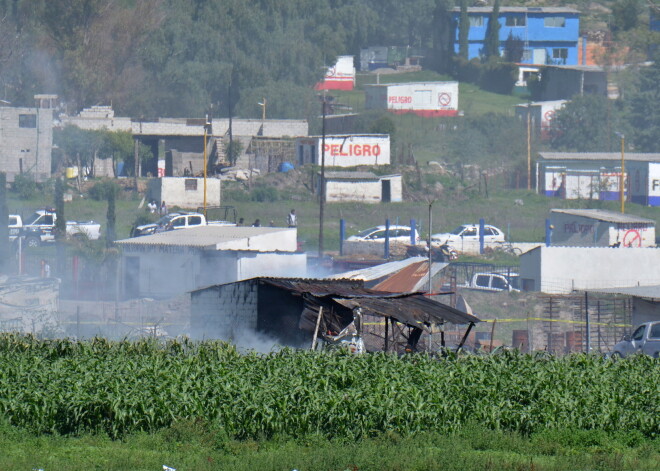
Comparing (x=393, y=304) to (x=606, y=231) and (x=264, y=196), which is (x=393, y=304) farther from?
(x=264, y=196)

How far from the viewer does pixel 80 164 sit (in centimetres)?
5688

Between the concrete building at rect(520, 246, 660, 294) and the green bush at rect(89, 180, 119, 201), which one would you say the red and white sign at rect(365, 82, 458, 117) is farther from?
the concrete building at rect(520, 246, 660, 294)

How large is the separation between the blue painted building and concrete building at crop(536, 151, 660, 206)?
107ft

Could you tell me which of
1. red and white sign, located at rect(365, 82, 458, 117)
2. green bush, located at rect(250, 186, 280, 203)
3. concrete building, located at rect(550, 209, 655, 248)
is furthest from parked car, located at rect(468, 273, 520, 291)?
red and white sign, located at rect(365, 82, 458, 117)

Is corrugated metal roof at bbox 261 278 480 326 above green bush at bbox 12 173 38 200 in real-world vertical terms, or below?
below

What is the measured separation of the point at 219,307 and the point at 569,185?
37418 millimetres

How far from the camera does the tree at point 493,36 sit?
3378 inches

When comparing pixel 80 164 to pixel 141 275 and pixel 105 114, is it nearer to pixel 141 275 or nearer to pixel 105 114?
pixel 105 114

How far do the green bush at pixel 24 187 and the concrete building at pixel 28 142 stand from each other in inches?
145

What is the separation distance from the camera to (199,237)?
1240 inches

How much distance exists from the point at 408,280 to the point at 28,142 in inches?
1456

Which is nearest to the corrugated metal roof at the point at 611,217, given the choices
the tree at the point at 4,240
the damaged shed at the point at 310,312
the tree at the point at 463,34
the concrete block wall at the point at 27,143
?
Result: the damaged shed at the point at 310,312

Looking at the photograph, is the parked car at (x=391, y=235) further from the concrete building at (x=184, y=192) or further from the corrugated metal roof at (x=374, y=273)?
the corrugated metal roof at (x=374, y=273)

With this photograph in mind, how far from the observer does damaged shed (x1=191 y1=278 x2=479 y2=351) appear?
16.8 m
